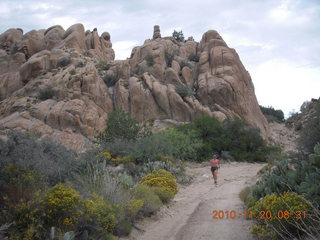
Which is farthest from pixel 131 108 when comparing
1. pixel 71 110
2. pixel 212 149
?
pixel 212 149

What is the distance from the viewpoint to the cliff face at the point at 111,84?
118ft

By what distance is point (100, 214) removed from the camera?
7902 millimetres

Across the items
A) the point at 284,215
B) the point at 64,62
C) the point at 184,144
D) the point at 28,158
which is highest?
the point at 64,62

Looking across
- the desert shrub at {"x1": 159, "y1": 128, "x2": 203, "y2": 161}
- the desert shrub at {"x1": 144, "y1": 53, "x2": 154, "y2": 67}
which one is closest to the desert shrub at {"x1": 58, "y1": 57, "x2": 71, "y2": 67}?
the desert shrub at {"x1": 144, "y1": 53, "x2": 154, "y2": 67}

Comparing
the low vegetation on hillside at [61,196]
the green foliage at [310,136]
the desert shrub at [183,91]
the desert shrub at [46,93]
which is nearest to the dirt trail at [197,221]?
the low vegetation on hillside at [61,196]

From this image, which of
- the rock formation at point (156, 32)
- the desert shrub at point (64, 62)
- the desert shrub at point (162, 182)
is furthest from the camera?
the rock formation at point (156, 32)

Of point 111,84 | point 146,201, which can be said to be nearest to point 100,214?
point 146,201

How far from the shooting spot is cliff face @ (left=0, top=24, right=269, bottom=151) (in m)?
36.0

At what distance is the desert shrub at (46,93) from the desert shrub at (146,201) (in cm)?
3038

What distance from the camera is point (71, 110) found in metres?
35.8

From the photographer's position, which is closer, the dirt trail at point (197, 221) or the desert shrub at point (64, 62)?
the dirt trail at point (197, 221)

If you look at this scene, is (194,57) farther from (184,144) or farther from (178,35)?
(184,144)

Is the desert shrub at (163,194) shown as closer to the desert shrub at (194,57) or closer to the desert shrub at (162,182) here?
the desert shrub at (162,182)

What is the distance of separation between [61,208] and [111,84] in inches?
1469
